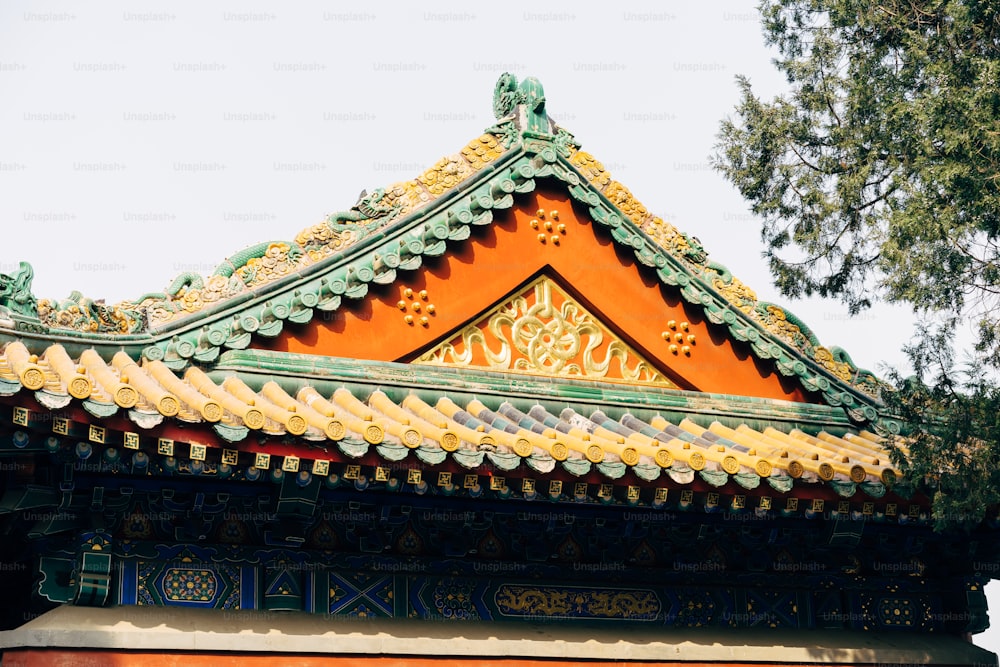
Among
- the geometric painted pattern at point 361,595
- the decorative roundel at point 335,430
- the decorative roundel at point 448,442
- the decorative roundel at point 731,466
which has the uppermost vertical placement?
the decorative roundel at point 335,430

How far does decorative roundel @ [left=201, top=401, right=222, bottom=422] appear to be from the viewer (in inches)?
297

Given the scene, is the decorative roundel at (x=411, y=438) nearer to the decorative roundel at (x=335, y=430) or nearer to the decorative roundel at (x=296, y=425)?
the decorative roundel at (x=335, y=430)

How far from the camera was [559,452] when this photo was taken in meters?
8.17

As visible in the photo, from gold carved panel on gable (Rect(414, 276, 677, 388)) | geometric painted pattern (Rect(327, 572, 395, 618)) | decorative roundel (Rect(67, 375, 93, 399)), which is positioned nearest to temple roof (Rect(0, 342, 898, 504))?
decorative roundel (Rect(67, 375, 93, 399))

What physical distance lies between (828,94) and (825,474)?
309cm

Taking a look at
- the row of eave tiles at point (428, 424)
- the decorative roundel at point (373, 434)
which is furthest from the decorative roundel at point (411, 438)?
the decorative roundel at point (373, 434)

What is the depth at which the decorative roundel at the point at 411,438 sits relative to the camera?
7.91m

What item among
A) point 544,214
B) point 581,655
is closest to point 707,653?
point 581,655

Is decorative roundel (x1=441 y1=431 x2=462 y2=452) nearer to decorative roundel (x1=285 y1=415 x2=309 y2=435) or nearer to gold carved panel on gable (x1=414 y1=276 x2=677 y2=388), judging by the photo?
decorative roundel (x1=285 y1=415 x2=309 y2=435)

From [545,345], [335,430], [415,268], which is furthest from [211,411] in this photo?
[545,345]

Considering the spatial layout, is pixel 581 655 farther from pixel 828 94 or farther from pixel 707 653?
pixel 828 94

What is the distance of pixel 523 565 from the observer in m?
9.30

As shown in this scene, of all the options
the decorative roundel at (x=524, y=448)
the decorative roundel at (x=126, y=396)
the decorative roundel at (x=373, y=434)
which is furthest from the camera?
the decorative roundel at (x=524, y=448)

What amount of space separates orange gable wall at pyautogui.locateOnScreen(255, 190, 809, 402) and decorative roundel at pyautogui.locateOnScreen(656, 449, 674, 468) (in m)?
2.06
